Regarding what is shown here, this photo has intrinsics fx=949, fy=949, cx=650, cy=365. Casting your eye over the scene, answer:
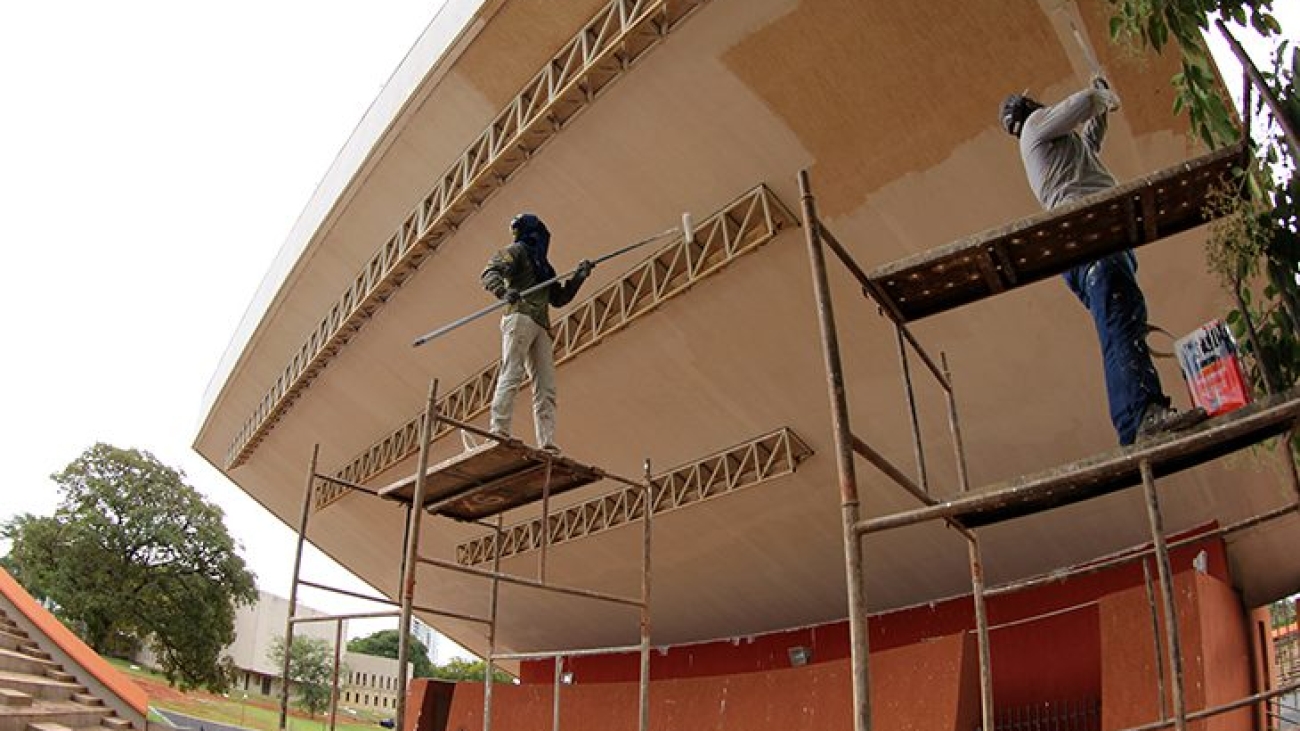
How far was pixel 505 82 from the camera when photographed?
859cm

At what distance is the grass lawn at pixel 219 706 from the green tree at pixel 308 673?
8.04ft

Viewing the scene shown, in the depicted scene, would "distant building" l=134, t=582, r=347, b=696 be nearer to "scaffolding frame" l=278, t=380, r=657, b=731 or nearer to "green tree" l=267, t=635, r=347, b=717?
"green tree" l=267, t=635, r=347, b=717

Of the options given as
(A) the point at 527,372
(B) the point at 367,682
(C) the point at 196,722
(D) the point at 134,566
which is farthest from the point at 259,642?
(A) the point at 527,372

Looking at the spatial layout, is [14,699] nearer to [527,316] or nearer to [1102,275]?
[527,316]

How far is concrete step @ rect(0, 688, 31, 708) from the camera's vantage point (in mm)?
8227

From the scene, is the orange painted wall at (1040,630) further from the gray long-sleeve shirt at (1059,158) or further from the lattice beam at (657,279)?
the gray long-sleeve shirt at (1059,158)

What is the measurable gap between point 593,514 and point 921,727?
19.5 ft

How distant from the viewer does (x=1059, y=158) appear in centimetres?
442

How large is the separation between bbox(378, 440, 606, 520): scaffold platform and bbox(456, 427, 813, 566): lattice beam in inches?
87.6

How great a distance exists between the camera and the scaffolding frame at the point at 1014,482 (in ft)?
8.25

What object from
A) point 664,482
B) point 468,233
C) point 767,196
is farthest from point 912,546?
point 468,233

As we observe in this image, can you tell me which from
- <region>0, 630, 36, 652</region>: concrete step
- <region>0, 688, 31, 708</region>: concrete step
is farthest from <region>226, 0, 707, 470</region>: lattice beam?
<region>0, 688, 31, 708</region>: concrete step

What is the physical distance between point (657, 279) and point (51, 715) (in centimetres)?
692

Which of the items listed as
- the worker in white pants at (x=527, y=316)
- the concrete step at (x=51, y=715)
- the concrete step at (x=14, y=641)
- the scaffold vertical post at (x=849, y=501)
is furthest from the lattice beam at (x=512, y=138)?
the concrete step at (x=51, y=715)
